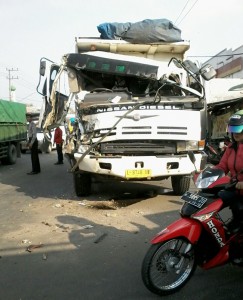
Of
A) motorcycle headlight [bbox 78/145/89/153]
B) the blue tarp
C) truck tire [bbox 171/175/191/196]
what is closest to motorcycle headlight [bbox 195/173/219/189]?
motorcycle headlight [bbox 78/145/89/153]

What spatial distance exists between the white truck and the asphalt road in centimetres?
64

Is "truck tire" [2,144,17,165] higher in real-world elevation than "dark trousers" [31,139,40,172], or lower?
lower

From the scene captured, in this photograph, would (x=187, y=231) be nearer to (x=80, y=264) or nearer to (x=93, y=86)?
(x=80, y=264)

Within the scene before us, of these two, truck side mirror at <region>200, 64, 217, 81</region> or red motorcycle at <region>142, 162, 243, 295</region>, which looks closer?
red motorcycle at <region>142, 162, 243, 295</region>

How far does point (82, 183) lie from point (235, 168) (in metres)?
4.25

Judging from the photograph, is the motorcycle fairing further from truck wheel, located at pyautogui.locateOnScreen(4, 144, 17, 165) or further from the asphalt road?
truck wheel, located at pyautogui.locateOnScreen(4, 144, 17, 165)

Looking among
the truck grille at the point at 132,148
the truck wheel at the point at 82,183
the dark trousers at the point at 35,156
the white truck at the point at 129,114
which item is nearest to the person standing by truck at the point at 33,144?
the dark trousers at the point at 35,156

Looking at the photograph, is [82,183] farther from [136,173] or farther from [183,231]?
[183,231]

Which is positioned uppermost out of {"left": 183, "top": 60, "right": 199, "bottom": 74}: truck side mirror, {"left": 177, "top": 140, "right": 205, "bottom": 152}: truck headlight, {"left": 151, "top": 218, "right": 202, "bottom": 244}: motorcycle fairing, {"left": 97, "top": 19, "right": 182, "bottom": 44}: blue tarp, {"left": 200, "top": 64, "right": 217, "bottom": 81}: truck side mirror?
{"left": 97, "top": 19, "right": 182, "bottom": 44}: blue tarp

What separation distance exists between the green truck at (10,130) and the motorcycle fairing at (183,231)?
1174cm

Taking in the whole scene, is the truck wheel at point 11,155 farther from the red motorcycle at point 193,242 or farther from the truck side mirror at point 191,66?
the red motorcycle at point 193,242

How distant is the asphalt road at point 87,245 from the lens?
3455 mm

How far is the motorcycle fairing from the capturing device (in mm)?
3203

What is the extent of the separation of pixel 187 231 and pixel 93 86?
15.9 ft
